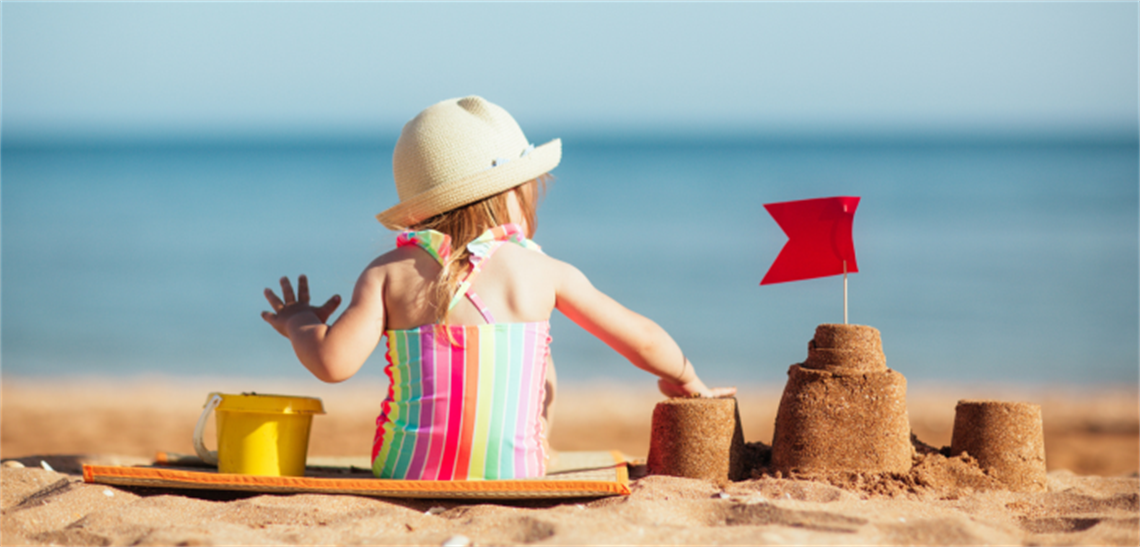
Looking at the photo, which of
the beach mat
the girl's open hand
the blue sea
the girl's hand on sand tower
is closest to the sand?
the beach mat

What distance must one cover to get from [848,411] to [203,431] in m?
2.18

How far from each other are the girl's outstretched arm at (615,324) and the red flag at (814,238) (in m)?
0.45

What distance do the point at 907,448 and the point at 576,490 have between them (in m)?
1.10

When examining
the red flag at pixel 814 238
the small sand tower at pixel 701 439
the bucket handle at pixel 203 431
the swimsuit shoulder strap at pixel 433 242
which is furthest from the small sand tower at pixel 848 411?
the bucket handle at pixel 203 431

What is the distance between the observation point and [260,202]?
58.4 feet

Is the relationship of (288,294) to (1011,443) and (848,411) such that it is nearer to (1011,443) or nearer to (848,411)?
(848,411)

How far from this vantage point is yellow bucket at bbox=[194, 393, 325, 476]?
112 inches

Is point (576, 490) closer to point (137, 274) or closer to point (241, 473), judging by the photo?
point (241, 473)

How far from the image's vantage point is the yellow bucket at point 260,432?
286 cm

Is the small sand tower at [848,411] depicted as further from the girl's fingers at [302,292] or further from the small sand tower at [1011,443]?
the girl's fingers at [302,292]

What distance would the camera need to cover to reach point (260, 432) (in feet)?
9.38

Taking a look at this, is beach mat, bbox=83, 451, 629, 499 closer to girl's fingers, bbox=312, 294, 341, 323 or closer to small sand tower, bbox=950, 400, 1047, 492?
girl's fingers, bbox=312, 294, 341, 323

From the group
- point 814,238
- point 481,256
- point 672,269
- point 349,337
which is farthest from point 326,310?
point 672,269

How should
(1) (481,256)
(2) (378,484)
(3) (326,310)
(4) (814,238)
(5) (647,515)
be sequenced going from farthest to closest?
1. (4) (814,238)
2. (3) (326,310)
3. (1) (481,256)
4. (2) (378,484)
5. (5) (647,515)
